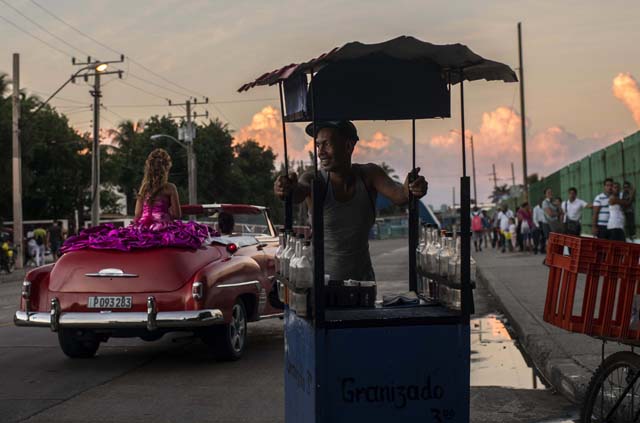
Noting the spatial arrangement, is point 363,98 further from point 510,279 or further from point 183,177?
point 183,177

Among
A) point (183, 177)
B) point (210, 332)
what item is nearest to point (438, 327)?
point (210, 332)

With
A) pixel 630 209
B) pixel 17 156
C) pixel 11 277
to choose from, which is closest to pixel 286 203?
pixel 630 209

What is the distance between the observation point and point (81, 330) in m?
9.02

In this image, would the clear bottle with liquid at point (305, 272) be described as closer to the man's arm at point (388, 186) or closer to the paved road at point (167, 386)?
the man's arm at point (388, 186)

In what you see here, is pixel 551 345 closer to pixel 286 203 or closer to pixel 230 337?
pixel 230 337

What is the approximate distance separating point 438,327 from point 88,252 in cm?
554

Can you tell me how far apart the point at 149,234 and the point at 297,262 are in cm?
490

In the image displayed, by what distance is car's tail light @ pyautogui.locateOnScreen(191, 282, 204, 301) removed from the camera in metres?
8.81

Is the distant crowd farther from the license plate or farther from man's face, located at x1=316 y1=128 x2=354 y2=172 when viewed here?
man's face, located at x1=316 y1=128 x2=354 y2=172

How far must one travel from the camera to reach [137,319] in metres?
8.69

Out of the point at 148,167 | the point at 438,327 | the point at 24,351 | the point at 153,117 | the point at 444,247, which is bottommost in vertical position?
the point at 24,351

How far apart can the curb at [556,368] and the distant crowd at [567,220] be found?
20.5ft

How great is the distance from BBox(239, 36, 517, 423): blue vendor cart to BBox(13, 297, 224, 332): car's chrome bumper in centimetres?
399

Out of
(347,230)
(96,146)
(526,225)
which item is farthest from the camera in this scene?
(96,146)
